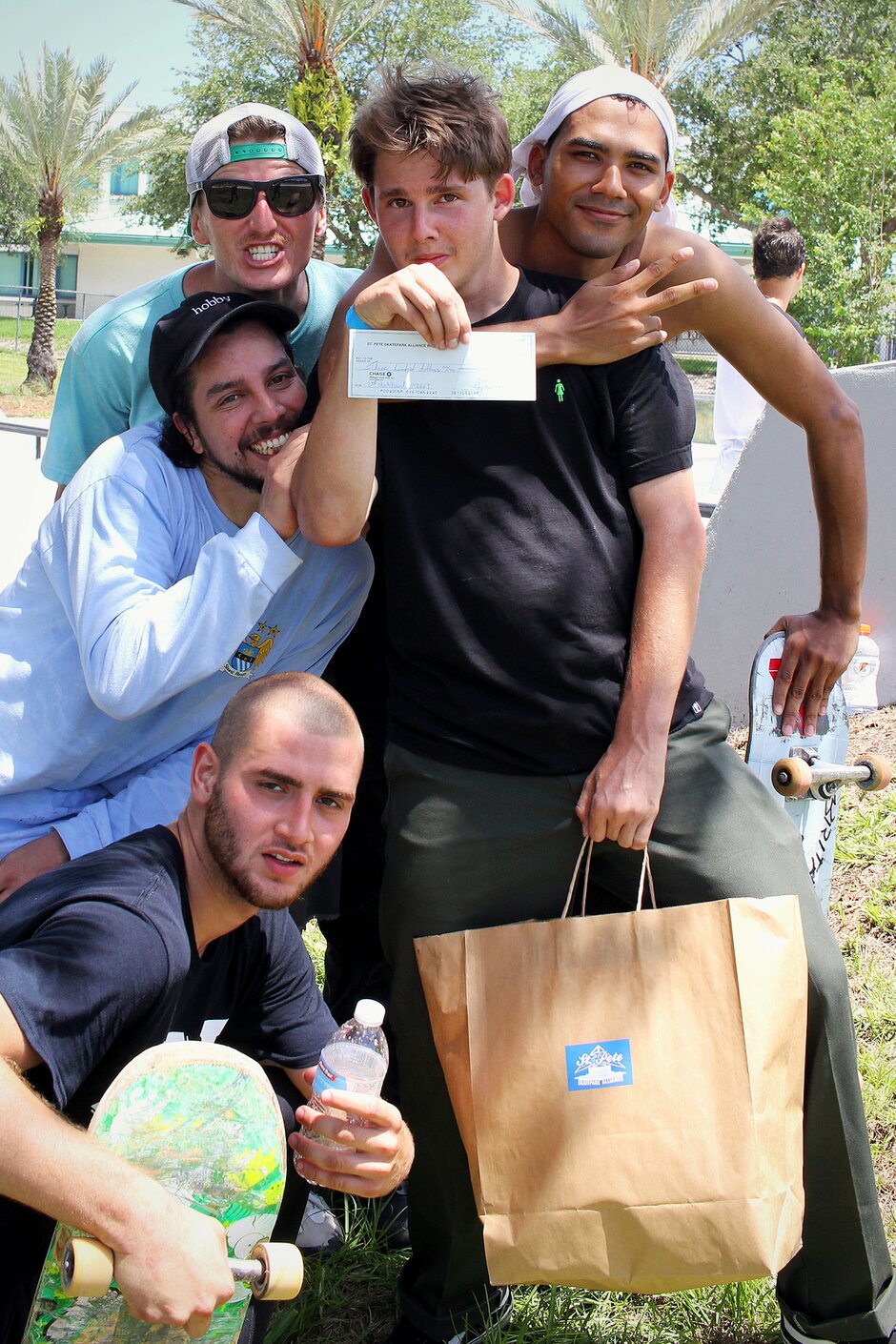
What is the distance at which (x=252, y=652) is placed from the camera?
282 cm

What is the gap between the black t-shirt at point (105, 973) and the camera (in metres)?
1.98

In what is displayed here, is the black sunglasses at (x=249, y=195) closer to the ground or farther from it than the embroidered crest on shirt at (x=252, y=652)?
farther from it

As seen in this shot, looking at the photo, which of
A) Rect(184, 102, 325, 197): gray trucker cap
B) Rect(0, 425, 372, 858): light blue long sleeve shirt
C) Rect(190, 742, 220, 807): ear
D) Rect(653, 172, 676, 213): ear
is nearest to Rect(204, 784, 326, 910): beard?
Rect(190, 742, 220, 807): ear

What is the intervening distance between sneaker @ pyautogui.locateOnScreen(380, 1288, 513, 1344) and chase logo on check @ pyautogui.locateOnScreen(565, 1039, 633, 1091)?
721mm

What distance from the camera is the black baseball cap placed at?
2861 mm

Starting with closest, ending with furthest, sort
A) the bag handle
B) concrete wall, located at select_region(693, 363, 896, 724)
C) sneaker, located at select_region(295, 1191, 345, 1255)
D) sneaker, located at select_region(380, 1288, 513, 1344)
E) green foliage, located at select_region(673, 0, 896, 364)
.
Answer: the bag handle
sneaker, located at select_region(380, 1288, 513, 1344)
sneaker, located at select_region(295, 1191, 345, 1255)
concrete wall, located at select_region(693, 363, 896, 724)
green foliage, located at select_region(673, 0, 896, 364)

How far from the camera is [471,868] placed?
2.60m

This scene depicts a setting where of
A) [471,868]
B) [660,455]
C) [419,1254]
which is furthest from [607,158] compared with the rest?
[419,1254]

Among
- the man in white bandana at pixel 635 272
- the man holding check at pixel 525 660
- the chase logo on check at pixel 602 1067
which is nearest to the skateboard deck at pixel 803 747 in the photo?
the man in white bandana at pixel 635 272

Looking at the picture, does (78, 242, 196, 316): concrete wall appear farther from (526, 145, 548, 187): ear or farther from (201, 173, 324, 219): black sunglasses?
(526, 145, 548, 187): ear

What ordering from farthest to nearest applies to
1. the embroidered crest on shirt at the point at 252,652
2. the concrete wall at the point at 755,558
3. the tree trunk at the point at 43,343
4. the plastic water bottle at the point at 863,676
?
the tree trunk at the point at 43,343
the concrete wall at the point at 755,558
the plastic water bottle at the point at 863,676
the embroidered crest on shirt at the point at 252,652

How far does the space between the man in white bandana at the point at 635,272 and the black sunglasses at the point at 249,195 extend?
622mm

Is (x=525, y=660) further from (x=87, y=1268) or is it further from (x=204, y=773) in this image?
(x=87, y=1268)

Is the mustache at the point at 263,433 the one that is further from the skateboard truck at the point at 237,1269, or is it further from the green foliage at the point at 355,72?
the green foliage at the point at 355,72
